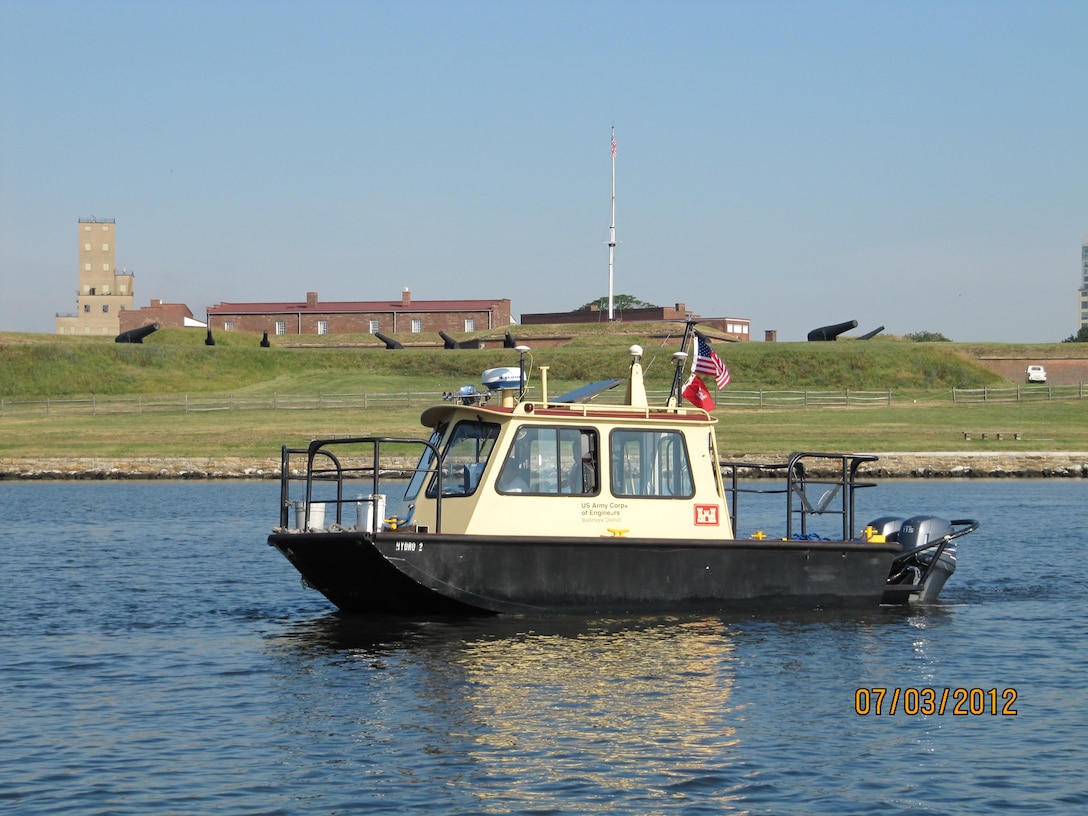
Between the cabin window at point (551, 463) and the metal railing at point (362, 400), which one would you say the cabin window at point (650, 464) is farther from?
the metal railing at point (362, 400)

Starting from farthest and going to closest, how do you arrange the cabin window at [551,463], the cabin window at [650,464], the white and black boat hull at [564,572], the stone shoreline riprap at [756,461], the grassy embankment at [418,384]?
the grassy embankment at [418,384] → the stone shoreline riprap at [756,461] → the cabin window at [650,464] → the cabin window at [551,463] → the white and black boat hull at [564,572]

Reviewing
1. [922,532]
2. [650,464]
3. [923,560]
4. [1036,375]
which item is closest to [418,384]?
[1036,375]

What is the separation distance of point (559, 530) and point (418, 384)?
55.8 m

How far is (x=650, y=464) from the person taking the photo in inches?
657

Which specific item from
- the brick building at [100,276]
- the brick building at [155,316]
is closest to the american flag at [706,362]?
the brick building at [155,316]

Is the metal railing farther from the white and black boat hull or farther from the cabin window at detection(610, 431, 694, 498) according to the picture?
the cabin window at detection(610, 431, 694, 498)

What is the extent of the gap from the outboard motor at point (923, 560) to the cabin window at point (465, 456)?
20.0 ft

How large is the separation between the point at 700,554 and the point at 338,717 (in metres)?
5.65

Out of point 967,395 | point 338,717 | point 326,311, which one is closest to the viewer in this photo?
point 338,717

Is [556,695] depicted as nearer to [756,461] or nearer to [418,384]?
[756,461]

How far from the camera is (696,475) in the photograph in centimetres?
1675

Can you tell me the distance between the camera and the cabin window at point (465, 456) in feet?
53.6

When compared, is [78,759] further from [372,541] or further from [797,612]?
[797,612]

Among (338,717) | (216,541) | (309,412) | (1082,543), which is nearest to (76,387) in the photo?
(309,412)
